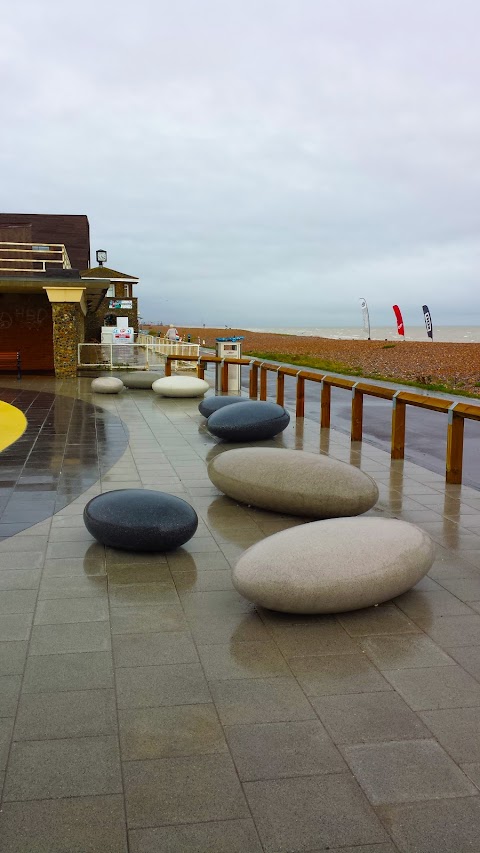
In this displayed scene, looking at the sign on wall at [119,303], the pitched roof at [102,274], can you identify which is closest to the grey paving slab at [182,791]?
the pitched roof at [102,274]

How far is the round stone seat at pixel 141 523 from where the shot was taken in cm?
632

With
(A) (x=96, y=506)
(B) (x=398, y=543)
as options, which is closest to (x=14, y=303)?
(A) (x=96, y=506)

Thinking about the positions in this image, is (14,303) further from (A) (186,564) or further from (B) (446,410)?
(A) (186,564)

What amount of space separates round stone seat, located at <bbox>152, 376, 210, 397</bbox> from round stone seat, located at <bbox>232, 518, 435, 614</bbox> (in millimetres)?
13791

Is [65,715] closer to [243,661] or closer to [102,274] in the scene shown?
[243,661]

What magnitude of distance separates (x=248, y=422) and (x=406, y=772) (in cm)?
850

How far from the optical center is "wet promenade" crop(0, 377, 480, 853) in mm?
2957

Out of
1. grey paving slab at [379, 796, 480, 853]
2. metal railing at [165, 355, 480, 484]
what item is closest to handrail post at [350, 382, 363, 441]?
metal railing at [165, 355, 480, 484]

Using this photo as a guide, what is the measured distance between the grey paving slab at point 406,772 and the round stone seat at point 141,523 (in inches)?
123

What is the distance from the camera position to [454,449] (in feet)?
30.2

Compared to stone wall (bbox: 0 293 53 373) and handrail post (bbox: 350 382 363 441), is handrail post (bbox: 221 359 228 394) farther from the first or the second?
stone wall (bbox: 0 293 53 373)

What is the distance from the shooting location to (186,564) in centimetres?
621

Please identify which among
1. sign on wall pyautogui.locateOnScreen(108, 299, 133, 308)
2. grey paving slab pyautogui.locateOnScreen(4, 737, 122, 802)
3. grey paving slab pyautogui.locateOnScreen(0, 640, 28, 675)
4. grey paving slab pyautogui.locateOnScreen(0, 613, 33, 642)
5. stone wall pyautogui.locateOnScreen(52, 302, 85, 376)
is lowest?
grey paving slab pyautogui.locateOnScreen(0, 613, 33, 642)

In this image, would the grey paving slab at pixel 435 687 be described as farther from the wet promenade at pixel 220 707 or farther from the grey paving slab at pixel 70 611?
the grey paving slab at pixel 70 611
